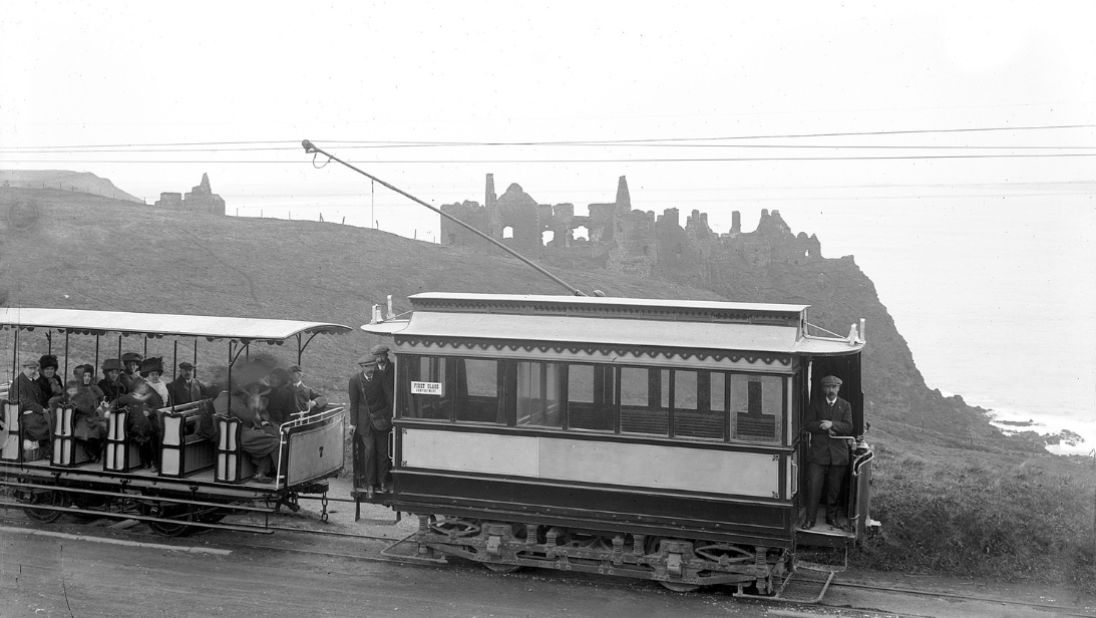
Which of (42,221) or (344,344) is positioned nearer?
(344,344)

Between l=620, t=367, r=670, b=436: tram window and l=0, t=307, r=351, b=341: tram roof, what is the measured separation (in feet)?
→ 13.7

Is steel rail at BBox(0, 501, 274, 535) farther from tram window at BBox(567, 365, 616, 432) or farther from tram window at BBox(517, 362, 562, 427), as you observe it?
tram window at BBox(567, 365, 616, 432)

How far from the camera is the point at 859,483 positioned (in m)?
10.9

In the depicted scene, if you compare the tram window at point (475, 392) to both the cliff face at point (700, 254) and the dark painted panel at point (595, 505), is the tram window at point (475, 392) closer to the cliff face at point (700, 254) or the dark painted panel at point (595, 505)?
the dark painted panel at point (595, 505)

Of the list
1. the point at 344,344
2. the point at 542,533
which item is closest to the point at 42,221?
the point at 344,344

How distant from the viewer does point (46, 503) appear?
1417 centimetres

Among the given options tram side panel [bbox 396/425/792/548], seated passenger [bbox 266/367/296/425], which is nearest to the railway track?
tram side panel [bbox 396/425/792/548]

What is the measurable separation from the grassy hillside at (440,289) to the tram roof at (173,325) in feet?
6.18

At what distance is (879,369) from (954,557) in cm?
5457

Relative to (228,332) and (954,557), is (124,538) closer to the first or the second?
(228,332)

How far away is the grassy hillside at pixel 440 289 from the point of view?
1238 cm

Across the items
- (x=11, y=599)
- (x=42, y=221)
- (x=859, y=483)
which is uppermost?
(x=42, y=221)

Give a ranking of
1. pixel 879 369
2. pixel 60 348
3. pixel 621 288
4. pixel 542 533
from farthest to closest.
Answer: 1. pixel 879 369
2. pixel 621 288
3. pixel 60 348
4. pixel 542 533

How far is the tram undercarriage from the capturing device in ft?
36.4
